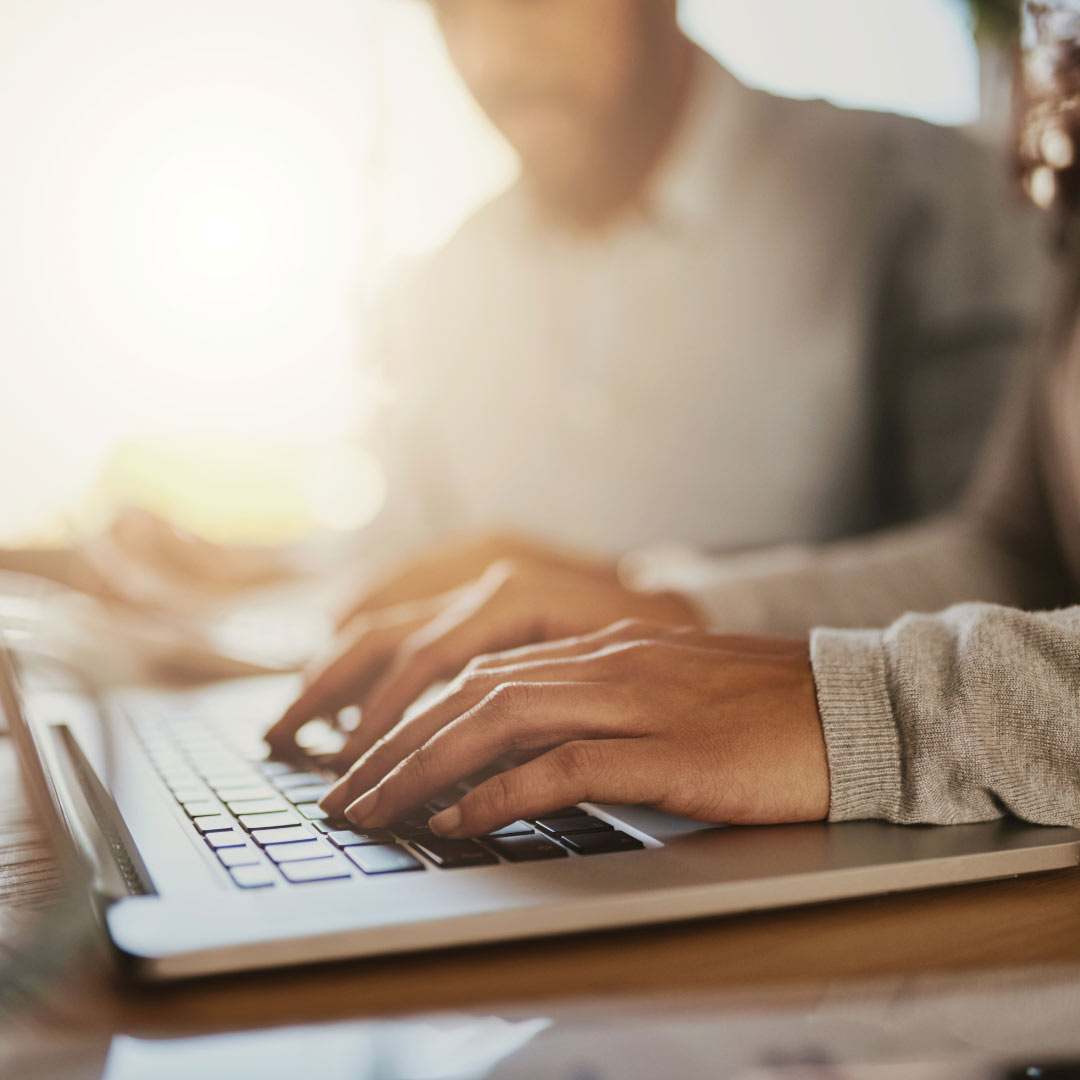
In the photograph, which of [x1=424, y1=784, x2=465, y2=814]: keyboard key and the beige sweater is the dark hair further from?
[x1=424, y1=784, x2=465, y2=814]: keyboard key

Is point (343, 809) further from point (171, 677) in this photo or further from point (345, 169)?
point (345, 169)

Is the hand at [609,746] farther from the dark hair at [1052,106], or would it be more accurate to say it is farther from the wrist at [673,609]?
the dark hair at [1052,106]

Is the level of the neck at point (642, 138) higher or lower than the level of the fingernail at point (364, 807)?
higher

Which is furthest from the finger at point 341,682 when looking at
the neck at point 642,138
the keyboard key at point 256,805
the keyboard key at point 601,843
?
the neck at point 642,138

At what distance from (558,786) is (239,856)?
0.37 feet

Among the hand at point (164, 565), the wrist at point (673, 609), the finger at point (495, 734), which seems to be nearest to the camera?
the finger at point (495, 734)

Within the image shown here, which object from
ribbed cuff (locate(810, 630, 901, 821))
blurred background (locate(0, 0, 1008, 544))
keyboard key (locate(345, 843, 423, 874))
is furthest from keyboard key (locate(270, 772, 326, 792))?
blurred background (locate(0, 0, 1008, 544))

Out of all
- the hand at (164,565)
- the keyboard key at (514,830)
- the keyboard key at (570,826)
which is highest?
the keyboard key at (514,830)

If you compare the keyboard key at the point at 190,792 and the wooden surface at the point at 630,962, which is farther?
the keyboard key at the point at 190,792

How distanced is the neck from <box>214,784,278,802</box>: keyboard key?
1.27m

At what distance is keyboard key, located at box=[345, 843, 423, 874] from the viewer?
31 centimetres

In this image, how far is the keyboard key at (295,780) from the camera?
43 centimetres

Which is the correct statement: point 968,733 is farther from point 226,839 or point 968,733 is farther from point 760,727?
point 226,839

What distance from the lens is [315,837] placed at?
1.13 ft
